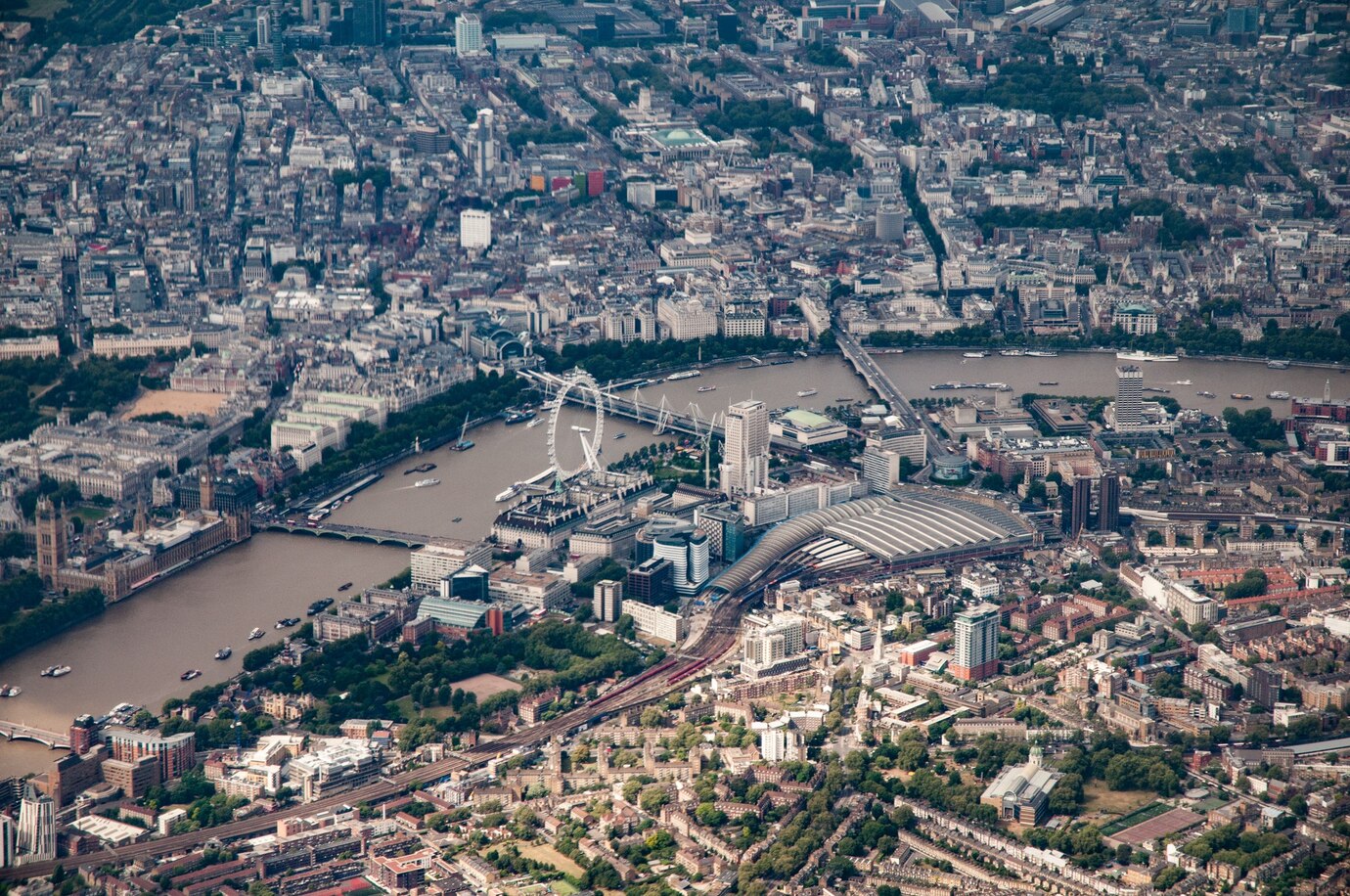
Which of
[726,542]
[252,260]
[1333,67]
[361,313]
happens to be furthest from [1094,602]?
[1333,67]

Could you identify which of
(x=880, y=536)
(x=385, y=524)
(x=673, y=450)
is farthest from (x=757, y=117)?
(x=880, y=536)

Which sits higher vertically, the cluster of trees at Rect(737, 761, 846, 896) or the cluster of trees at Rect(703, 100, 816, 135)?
the cluster of trees at Rect(703, 100, 816, 135)

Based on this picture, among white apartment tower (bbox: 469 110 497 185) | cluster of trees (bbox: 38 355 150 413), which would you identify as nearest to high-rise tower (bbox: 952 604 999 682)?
cluster of trees (bbox: 38 355 150 413)

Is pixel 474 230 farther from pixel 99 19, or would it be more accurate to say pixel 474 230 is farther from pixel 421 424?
pixel 99 19

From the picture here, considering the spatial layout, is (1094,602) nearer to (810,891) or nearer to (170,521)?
(810,891)

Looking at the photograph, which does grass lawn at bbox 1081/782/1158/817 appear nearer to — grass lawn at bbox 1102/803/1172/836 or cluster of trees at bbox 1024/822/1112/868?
grass lawn at bbox 1102/803/1172/836
